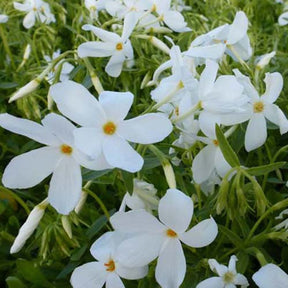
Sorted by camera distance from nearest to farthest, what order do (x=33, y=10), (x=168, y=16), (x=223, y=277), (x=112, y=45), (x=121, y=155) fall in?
(x=121, y=155), (x=223, y=277), (x=112, y=45), (x=168, y=16), (x=33, y=10)

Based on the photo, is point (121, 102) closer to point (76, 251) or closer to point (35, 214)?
point (35, 214)

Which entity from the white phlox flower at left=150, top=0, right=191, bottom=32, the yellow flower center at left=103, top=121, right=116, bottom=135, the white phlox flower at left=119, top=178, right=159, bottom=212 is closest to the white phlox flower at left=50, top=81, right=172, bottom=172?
the yellow flower center at left=103, top=121, right=116, bottom=135

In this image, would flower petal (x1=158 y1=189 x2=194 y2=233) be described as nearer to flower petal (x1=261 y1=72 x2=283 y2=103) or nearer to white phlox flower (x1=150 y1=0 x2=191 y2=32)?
flower petal (x1=261 y1=72 x2=283 y2=103)

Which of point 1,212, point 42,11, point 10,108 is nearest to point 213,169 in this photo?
point 1,212

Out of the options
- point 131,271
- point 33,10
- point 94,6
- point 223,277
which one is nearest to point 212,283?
point 223,277

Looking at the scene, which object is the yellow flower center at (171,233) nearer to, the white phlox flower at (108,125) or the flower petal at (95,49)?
the white phlox flower at (108,125)

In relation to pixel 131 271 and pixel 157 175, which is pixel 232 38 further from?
pixel 131 271
